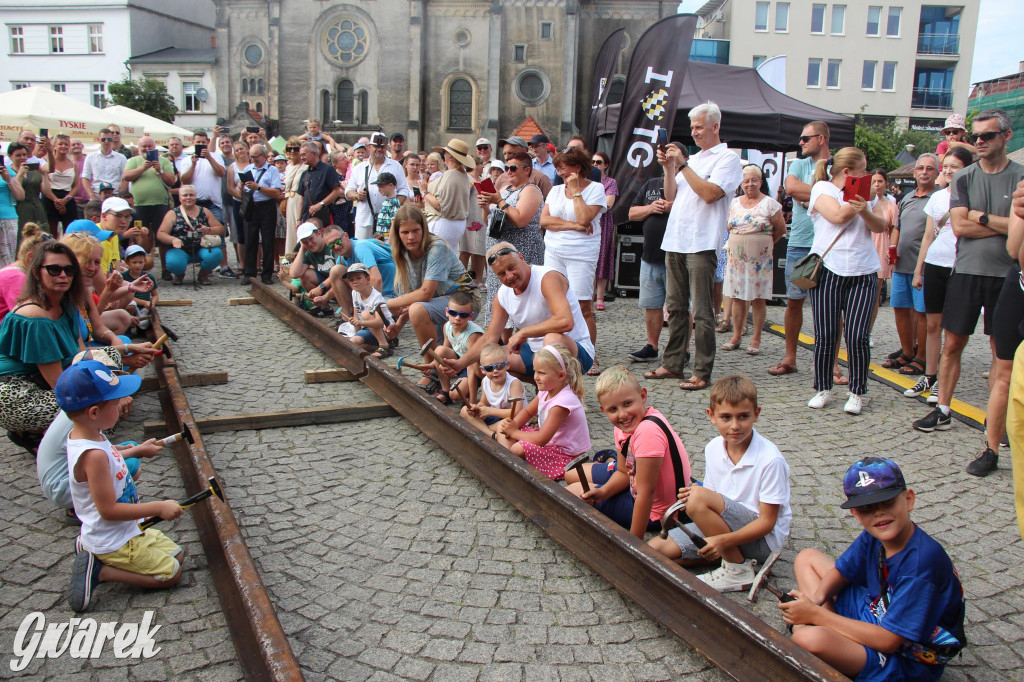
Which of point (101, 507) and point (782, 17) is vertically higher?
point (782, 17)

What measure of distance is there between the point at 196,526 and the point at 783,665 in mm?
2863

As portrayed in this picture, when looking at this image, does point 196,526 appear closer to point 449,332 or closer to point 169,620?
point 169,620

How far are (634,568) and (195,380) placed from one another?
4611 millimetres

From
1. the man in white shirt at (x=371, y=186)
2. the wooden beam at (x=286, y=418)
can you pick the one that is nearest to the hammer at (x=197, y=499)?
the wooden beam at (x=286, y=418)

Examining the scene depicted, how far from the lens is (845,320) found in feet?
19.0

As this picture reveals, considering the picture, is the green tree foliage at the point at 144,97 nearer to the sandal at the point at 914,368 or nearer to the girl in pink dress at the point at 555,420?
the sandal at the point at 914,368

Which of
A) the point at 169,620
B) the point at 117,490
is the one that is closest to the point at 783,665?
the point at 169,620

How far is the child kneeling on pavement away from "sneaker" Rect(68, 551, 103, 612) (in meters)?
2.41

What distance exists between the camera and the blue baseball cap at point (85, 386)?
10.6 feet

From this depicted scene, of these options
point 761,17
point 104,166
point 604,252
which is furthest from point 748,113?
point 761,17

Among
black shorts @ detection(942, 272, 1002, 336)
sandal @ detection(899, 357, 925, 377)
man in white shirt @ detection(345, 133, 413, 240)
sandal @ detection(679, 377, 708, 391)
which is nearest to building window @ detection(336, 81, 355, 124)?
man in white shirt @ detection(345, 133, 413, 240)

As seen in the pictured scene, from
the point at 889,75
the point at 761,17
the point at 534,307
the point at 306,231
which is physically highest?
the point at 761,17

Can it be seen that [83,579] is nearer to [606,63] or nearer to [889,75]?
[606,63]

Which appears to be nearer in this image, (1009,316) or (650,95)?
(1009,316)
